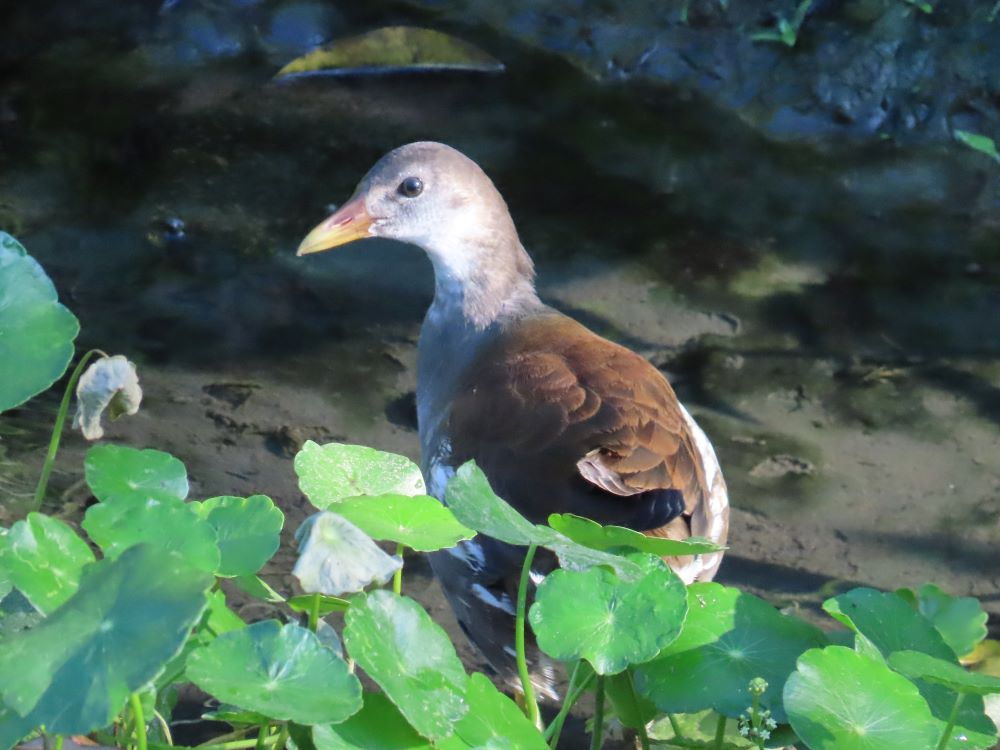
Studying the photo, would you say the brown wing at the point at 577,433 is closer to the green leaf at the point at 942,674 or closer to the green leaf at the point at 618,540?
the green leaf at the point at 618,540

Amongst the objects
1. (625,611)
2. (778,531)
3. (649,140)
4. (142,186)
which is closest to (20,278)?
(625,611)

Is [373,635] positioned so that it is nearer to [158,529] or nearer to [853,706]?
[158,529]

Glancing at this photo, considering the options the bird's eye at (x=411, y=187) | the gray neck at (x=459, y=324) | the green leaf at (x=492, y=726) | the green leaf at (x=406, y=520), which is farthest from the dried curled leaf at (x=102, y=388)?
the bird's eye at (x=411, y=187)

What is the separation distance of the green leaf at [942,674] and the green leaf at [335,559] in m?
0.49

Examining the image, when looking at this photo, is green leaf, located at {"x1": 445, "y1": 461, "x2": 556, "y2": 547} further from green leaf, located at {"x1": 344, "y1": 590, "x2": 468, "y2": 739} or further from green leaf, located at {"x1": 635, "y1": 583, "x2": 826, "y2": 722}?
green leaf, located at {"x1": 635, "y1": 583, "x2": 826, "y2": 722}

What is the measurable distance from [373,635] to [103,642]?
242mm

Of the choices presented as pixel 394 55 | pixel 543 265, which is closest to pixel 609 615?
pixel 543 265

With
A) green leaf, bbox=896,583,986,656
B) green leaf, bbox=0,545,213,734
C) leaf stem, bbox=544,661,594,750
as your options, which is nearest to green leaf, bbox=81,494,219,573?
green leaf, bbox=0,545,213,734

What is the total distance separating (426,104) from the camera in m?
4.50

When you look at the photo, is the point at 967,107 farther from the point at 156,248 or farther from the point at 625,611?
the point at 625,611

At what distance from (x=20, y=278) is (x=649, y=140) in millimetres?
3277

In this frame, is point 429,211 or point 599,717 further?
point 429,211

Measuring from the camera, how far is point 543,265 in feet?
12.5

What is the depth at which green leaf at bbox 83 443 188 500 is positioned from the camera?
4.21 feet
